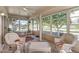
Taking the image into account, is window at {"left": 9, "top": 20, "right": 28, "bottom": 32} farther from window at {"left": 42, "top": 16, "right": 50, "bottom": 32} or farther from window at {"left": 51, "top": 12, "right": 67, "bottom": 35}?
window at {"left": 51, "top": 12, "right": 67, "bottom": 35}

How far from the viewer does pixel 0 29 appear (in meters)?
1.47

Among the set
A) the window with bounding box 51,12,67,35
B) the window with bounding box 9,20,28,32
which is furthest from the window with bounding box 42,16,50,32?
the window with bounding box 9,20,28,32

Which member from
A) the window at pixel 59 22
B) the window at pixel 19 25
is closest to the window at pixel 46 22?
the window at pixel 59 22

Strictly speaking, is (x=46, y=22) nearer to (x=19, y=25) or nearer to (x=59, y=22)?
(x=59, y=22)

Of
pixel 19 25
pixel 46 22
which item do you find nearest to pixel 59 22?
pixel 46 22

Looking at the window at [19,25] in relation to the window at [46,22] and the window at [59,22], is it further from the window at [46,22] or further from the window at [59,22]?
the window at [59,22]
